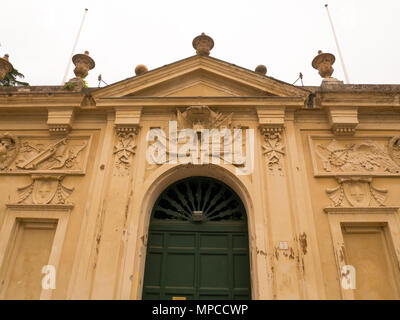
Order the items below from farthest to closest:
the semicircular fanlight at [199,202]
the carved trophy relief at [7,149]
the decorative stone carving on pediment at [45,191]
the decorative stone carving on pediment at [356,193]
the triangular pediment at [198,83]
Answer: the triangular pediment at [198,83], the carved trophy relief at [7,149], the semicircular fanlight at [199,202], the decorative stone carving on pediment at [45,191], the decorative stone carving on pediment at [356,193]

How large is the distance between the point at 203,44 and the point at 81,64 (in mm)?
2927

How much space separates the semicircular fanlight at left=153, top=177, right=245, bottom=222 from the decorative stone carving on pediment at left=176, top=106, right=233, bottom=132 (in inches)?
43.0

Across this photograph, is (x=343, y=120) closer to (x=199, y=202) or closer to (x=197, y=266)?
(x=199, y=202)

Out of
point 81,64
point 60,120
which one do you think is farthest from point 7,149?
point 81,64

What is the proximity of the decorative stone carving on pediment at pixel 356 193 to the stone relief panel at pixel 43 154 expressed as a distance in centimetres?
477

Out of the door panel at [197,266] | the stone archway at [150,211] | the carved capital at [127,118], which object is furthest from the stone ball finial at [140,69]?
the door panel at [197,266]

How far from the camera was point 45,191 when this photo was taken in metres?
5.39

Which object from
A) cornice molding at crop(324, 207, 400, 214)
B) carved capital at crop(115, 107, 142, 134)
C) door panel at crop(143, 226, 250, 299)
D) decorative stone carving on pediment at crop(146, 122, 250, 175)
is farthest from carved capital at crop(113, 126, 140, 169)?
cornice molding at crop(324, 207, 400, 214)

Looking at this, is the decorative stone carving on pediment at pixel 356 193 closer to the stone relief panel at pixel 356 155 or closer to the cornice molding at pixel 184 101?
the stone relief panel at pixel 356 155

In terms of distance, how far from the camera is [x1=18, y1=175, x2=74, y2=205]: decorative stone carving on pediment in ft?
17.4

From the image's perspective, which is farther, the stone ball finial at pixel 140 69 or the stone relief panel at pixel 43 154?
the stone ball finial at pixel 140 69

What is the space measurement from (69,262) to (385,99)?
6708mm

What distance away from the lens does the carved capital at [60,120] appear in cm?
591

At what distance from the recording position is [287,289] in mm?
4426
